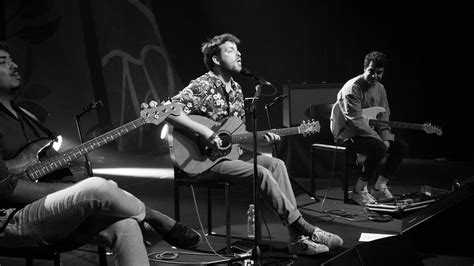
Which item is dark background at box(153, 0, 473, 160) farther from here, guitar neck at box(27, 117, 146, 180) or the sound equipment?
guitar neck at box(27, 117, 146, 180)

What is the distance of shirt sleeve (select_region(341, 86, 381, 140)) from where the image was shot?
5.75 metres

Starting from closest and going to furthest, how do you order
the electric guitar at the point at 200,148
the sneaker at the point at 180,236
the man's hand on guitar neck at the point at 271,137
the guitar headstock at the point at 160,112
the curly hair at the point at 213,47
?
the sneaker at the point at 180,236 < the guitar headstock at the point at 160,112 < the electric guitar at the point at 200,148 < the man's hand on guitar neck at the point at 271,137 < the curly hair at the point at 213,47

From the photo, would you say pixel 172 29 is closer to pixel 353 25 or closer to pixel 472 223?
pixel 353 25

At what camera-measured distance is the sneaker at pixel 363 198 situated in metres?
5.71

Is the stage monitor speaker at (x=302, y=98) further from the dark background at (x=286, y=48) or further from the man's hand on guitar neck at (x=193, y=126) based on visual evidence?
the man's hand on guitar neck at (x=193, y=126)

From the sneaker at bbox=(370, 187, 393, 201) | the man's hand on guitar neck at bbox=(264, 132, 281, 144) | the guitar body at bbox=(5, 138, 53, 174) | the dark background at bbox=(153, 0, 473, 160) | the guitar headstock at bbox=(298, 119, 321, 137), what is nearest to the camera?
the guitar body at bbox=(5, 138, 53, 174)

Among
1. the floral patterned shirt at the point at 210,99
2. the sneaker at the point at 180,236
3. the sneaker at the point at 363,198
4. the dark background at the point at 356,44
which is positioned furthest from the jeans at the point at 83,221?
the dark background at the point at 356,44

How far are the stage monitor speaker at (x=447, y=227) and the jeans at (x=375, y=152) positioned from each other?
2393 mm

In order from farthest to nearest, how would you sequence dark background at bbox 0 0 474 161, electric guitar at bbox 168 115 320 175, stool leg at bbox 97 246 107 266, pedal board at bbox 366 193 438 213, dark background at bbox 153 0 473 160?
dark background at bbox 153 0 473 160 → dark background at bbox 0 0 474 161 → pedal board at bbox 366 193 438 213 → electric guitar at bbox 168 115 320 175 → stool leg at bbox 97 246 107 266

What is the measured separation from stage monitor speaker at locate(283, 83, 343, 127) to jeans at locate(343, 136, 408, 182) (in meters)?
1.27

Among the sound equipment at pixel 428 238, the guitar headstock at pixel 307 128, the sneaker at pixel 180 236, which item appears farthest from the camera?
the guitar headstock at pixel 307 128

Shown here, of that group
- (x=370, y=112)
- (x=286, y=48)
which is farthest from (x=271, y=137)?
(x=286, y=48)

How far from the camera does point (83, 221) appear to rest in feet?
8.95

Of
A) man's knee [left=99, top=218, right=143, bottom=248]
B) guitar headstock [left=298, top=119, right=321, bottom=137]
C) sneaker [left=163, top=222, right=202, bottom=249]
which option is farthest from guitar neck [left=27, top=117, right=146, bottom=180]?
guitar headstock [left=298, top=119, right=321, bottom=137]
